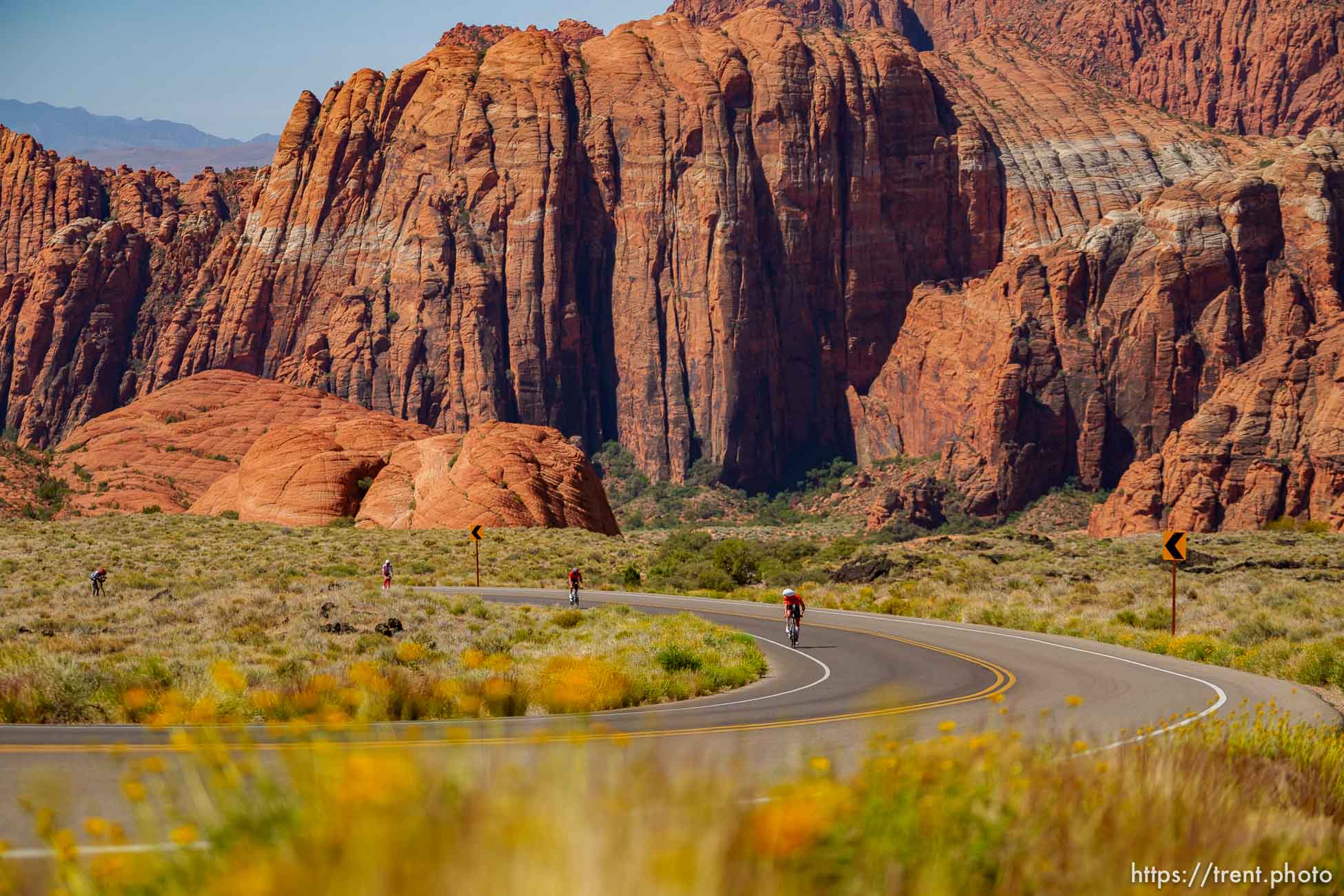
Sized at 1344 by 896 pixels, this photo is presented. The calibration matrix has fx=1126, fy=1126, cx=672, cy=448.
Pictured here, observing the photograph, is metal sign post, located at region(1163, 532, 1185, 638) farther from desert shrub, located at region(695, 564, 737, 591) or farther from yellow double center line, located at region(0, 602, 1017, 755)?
desert shrub, located at region(695, 564, 737, 591)

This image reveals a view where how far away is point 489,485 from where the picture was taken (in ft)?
208

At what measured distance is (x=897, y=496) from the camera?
96.7 m

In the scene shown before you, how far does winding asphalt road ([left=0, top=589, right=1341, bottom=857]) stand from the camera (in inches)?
320

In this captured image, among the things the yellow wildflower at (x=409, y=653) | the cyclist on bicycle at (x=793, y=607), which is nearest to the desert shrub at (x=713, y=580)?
the cyclist on bicycle at (x=793, y=607)

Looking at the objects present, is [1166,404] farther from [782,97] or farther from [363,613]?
[363,613]

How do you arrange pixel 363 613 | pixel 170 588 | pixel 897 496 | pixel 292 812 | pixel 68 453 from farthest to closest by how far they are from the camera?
pixel 897 496 → pixel 68 453 → pixel 170 588 → pixel 363 613 → pixel 292 812

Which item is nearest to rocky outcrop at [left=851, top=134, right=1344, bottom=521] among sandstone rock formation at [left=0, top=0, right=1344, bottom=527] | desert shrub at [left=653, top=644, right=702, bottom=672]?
sandstone rock formation at [left=0, top=0, right=1344, bottom=527]

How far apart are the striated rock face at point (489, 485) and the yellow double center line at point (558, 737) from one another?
41923 mm

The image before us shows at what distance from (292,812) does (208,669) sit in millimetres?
13679

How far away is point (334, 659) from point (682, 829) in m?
16.3

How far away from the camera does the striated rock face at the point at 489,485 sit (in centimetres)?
6241

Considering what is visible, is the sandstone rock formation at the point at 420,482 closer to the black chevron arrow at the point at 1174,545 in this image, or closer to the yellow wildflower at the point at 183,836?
the black chevron arrow at the point at 1174,545

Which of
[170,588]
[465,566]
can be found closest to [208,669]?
[170,588]

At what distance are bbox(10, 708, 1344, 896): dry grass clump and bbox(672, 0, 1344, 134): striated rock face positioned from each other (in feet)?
517
